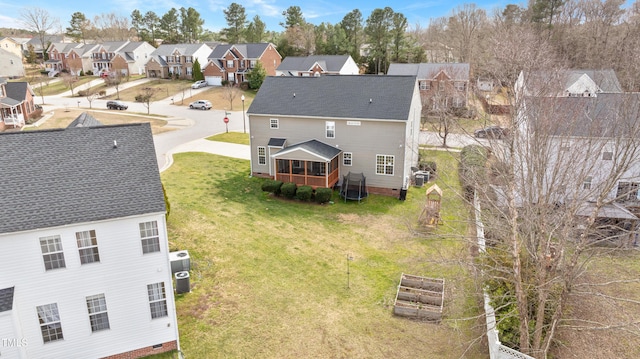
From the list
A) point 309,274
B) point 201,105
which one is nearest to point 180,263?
point 309,274

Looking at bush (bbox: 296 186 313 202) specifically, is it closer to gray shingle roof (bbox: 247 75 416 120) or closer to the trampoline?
the trampoline

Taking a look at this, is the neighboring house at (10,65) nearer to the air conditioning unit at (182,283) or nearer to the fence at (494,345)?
the air conditioning unit at (182,283)

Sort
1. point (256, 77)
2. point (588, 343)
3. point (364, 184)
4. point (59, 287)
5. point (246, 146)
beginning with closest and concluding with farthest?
1. point (59, 287)
2. point (588, 343)
3. point (364, 184)
4. point (246, 146)
5. point (256, 77)

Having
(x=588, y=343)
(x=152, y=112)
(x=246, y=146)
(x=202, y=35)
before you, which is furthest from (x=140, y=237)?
(x=202, y=35)

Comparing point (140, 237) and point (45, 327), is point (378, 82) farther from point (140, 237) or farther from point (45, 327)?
point (45, 327)

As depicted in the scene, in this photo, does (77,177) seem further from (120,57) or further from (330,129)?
(120,57)

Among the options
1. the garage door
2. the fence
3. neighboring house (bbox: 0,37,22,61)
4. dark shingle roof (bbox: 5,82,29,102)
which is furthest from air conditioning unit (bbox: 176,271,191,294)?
neighboring house (bbox: 0,37,22,61)
